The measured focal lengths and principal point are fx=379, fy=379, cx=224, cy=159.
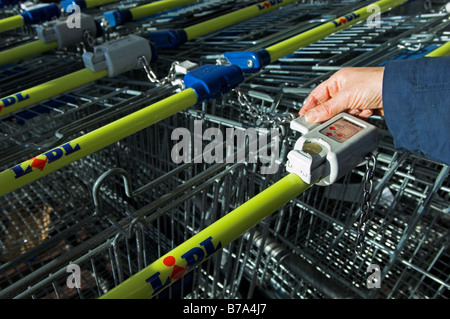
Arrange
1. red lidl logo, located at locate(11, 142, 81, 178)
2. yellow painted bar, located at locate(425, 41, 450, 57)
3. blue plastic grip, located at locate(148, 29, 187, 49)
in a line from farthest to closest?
blue plastic grip, located at locate(148, 29, 187, 49) < yellow painted bar, located at locate(425, 41, 450, 57) < red lidl logo, located at locate(11, 142, 81, 178)

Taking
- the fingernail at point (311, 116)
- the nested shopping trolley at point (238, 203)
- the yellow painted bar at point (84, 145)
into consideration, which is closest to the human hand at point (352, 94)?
the fingernail at point (311, 116)

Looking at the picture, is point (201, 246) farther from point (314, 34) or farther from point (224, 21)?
point (224, 21)

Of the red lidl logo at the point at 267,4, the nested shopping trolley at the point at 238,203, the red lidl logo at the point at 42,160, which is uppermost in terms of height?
the red lidl logo at the point at 267,4

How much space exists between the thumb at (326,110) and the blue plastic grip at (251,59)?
53 centimetres

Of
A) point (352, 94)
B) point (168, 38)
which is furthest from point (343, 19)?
point (352, 94)

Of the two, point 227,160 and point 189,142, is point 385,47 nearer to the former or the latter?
point 189,142

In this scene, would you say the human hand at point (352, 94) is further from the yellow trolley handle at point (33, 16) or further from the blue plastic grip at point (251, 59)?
the yellow trolley handle at point (33, 16)

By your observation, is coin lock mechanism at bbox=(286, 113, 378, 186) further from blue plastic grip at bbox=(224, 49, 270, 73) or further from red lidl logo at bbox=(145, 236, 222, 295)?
blue plastic grip at bbox=(224, 49, 270, 73)

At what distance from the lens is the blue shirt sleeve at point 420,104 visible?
100 centimetres

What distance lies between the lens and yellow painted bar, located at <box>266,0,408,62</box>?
5.88ft

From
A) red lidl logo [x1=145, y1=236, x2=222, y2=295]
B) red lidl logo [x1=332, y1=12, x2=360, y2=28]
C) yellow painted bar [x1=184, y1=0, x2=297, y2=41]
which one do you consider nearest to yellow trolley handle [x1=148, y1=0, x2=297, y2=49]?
yellow painted bar [x1=184, y1=0, x2=297, y2=41]

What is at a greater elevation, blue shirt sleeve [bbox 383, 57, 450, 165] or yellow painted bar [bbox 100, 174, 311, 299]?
blue shirt sleeve [bbox 383, 57, 450, 165]

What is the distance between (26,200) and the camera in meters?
2.40

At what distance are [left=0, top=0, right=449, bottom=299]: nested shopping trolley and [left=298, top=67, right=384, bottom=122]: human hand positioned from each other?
0.20 metres
